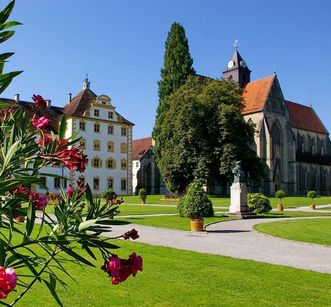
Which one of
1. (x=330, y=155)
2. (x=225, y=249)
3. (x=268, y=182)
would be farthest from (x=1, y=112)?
(x=330, y=155)

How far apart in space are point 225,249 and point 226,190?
4383 cm

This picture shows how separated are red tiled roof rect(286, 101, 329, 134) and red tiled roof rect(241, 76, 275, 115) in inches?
393

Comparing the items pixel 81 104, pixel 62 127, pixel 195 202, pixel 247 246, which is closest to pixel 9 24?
pixel 62 127

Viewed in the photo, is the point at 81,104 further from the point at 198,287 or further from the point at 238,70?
the point at 198,287

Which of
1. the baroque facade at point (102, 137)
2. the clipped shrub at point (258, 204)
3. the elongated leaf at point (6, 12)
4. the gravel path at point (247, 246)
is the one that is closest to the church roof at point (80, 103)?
the baroque facade at point (102, 137)

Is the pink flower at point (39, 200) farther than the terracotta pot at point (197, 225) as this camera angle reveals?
No

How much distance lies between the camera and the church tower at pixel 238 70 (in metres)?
69.4

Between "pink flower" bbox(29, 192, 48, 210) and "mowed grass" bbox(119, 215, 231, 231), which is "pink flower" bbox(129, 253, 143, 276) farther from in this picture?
"mowed grass" bbox(119, 215, 231, 231)

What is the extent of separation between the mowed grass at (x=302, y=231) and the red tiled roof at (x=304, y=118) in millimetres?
52851

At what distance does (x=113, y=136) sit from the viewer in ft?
182

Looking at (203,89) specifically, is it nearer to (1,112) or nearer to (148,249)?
(148,249)

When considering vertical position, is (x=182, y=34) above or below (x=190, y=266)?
above

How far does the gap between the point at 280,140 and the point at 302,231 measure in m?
46.2

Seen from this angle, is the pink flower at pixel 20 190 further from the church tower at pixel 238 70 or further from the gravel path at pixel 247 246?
the church tower at pixel 238 70
